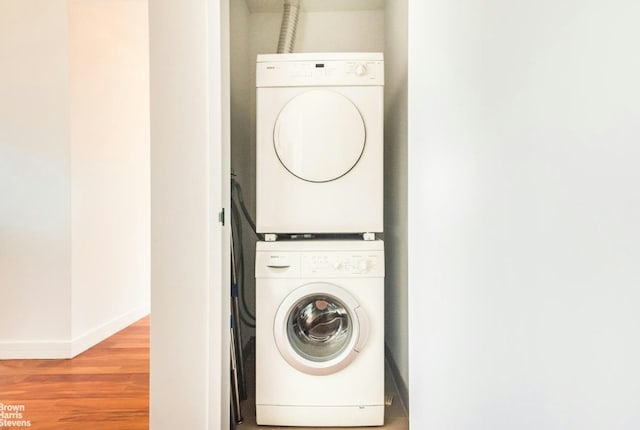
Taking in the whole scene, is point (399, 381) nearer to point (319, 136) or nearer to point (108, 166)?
point (319, 136)

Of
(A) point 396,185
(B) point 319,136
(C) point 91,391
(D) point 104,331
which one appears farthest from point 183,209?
(D) point 104,331

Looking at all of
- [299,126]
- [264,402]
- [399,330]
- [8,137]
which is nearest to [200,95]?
[299,126]

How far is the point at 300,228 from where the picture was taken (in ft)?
5.24

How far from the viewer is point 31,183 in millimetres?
2068

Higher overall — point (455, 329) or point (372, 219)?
point (372, 219)

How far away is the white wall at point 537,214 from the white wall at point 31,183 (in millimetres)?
2421

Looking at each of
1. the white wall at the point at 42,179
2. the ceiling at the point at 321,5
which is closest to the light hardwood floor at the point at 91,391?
the white wall at the point at 42,179

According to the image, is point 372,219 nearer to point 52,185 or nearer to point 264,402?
point 264,402

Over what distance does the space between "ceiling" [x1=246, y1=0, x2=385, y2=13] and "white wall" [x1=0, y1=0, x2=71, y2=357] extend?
127 centimetres

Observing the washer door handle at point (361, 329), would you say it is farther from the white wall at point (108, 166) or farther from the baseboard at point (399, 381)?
the white wall at point (108, 166)

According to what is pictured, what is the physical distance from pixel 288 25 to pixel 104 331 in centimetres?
258

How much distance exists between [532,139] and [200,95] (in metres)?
1.09

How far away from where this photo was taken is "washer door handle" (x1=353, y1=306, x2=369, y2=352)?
1417 millimetres

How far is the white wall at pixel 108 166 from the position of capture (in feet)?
7.06
